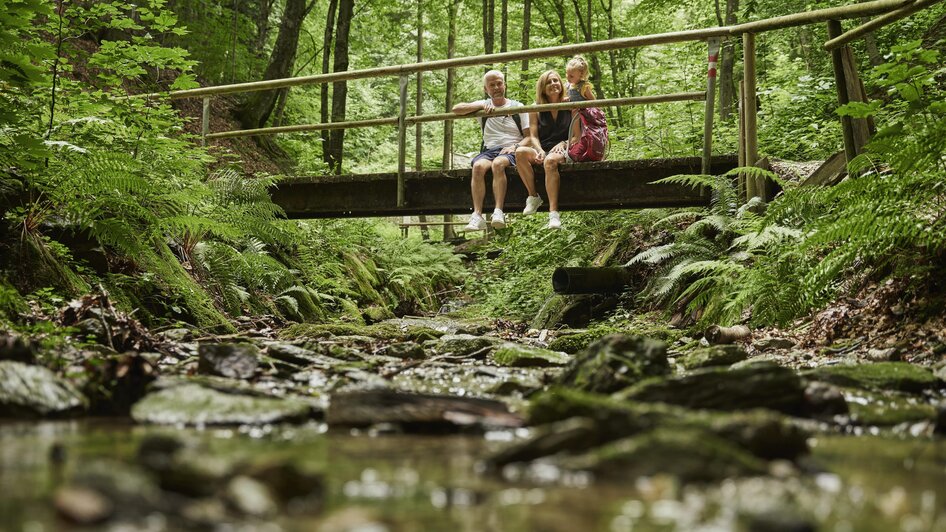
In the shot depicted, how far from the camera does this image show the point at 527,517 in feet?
4.66

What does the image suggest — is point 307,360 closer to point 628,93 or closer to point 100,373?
point 100,373

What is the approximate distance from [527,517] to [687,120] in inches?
487

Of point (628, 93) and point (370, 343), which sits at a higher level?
point (628, 93)

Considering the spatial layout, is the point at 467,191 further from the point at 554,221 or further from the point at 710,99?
the point at 710,99

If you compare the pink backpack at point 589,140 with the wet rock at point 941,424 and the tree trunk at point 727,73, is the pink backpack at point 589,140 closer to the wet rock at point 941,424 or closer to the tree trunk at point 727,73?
the tree trunk at point 727,73

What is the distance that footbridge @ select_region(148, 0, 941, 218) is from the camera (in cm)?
632

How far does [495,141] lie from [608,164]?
1.40m

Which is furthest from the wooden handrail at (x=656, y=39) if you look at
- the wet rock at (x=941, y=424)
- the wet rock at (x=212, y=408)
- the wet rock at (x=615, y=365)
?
the wet rock at (x=212, y=408)

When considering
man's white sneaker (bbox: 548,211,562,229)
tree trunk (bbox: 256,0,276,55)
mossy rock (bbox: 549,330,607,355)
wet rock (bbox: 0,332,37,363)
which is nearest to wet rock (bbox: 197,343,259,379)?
wet rock (bbox: 0,332,37,363)

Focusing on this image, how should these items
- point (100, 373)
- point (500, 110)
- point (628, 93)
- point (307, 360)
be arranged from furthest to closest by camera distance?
1. point (628, 93)
2. point (500, 110)
3. point (307, 360)
4. point (100, 373)

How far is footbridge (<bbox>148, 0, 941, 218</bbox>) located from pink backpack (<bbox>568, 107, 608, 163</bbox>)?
294 millimetres

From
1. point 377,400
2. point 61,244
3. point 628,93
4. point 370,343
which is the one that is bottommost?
point 370,343

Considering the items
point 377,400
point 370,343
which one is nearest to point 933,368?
point 377,400

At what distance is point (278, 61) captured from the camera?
1505cm
